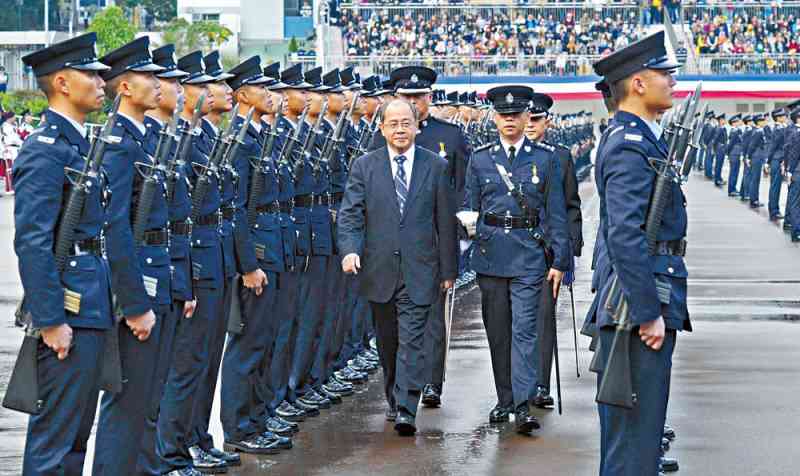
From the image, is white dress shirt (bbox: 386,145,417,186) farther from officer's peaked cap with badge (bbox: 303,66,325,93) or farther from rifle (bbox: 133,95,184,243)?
rifle (bbox: 133,95,184,243)

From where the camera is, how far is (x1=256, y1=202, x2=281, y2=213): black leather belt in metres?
9.70

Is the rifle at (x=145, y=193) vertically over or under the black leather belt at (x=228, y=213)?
over

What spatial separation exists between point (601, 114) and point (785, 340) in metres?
59.6

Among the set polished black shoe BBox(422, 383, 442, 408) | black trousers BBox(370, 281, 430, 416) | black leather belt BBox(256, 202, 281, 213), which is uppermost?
black leather belt BBox(256, 202, 281, 213)

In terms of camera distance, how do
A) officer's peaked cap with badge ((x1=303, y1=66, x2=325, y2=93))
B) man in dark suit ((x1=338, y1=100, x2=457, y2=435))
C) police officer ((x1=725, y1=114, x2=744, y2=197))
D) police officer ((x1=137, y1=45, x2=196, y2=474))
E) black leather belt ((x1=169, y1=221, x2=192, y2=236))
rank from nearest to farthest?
police officer ((x1=137, y1=45, x2=196, y2=474)) → black leather belt ((x1=169, y1=221, x2=192, y2=236)) → man in dark suit ((x1=338, y1=100, x2=457, y2=435)) → officer's peaked cap with badge ((x1=303, y1=66, x2=325, y2=93)) → police officer ((x1=725, y1=114, x2=744, y2=197))

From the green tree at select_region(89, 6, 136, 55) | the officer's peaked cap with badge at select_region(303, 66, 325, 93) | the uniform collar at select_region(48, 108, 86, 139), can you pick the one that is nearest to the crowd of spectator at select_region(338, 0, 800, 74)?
the green tree at select_region(89, 6, 136, 55)

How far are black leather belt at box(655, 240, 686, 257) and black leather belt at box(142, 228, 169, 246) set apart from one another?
226 centimetres

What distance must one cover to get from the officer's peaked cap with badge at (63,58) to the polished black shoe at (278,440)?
3.14 m

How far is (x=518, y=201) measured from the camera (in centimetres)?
1066

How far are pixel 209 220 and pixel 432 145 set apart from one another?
12.7ft

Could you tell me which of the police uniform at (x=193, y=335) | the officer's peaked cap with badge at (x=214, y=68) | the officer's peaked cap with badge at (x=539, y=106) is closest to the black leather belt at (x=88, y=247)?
the police uniform at (x=193, y=335)

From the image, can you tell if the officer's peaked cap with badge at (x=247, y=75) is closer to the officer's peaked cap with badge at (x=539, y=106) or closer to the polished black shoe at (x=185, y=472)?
the polished black shoe at (x=185, y=472)

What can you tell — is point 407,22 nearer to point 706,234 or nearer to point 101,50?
point 101,50

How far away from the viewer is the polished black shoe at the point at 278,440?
9.33 m
